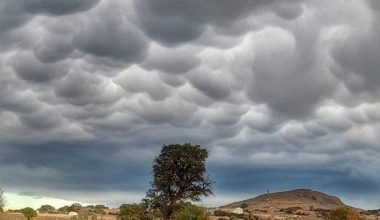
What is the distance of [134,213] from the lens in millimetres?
99062

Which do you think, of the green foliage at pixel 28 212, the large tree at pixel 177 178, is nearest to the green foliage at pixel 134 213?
the large tree at pixel 177 178

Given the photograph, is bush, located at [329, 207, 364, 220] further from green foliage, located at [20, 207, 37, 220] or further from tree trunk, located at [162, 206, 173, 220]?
green foliage, located at [20, 207, 37, 220]

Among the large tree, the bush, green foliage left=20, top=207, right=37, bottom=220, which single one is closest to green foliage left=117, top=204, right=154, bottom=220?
the large tree

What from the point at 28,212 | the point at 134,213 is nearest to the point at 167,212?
the point at 134,213

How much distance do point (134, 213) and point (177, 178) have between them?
10.4 metres

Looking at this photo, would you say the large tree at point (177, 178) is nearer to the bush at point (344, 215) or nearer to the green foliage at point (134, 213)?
the green foliage at point (134, 213)

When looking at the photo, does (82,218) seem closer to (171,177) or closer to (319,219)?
(171,177)

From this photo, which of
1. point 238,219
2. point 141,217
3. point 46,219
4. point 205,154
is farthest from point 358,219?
point 46,219

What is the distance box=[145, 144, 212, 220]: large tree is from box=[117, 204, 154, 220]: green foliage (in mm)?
1994

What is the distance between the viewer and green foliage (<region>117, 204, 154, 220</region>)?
324 ft

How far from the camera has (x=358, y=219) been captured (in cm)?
13512

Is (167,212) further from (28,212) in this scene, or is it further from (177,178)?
(28,212)

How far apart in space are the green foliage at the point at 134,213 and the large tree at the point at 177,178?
199 centimetres

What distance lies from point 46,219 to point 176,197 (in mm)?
46632
